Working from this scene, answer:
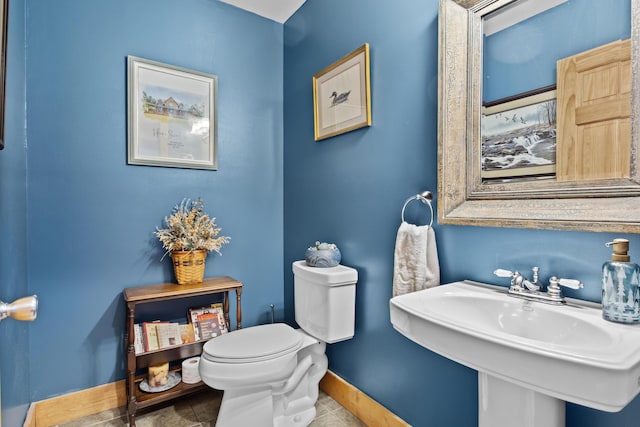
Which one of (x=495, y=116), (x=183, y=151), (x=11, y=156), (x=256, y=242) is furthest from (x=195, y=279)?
(x=495, y=116)

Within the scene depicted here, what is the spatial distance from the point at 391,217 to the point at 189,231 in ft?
3.76

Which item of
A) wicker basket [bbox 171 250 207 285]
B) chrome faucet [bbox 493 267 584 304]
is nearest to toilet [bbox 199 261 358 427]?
wicker basket [bbox 171 250 207 285]

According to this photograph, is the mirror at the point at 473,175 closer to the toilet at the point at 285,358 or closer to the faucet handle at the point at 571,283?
the faucet handle at the point at 571,283

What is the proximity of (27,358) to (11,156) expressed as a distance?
988 millimetres

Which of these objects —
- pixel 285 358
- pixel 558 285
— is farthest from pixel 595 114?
pixel 285 358

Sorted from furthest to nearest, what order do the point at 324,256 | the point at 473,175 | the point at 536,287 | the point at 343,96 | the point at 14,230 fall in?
1. the point at 343,96
2. the point at 324,256
3. the point at 14,230
4. the point at 473,175
5. the point at 536,287

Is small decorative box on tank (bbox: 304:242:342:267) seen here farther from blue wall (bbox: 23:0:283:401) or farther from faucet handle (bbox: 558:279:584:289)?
faucet handle (bbox: 558:279:584:289)

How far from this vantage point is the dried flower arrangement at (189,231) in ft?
6.29

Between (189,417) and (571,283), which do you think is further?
(189,417)

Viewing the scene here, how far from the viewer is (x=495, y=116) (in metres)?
1.19

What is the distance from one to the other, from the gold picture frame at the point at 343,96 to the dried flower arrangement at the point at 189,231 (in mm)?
854

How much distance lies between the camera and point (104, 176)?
1869mm

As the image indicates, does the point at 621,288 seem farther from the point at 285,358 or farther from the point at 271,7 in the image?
the point at 271,7

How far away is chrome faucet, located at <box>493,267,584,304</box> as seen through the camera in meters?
0.95
